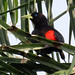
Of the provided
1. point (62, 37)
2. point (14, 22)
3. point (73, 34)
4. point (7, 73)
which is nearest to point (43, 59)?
point (7, 73)

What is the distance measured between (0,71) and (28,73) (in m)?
0.15

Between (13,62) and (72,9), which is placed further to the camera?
(72,9)

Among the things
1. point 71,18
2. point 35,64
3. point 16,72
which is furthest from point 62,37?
point 16,72

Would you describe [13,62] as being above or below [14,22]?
below

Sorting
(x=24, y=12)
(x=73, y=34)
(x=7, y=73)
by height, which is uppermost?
(x=24, y=12)

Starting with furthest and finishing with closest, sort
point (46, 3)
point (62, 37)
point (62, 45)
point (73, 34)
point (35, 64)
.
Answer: point (62, 37), point (46, 3), point (73, 34), point (35, 64), point (62, 45)

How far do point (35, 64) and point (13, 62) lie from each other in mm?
138

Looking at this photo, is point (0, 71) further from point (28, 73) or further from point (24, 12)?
point (24, 12)

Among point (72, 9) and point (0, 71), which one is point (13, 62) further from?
point (72, 9)

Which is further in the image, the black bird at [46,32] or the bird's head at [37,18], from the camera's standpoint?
the bird's head at [37,18]

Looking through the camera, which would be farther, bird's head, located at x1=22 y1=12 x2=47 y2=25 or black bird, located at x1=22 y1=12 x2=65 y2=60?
bird's head, located at x1=22 y1=12 x2=47 y2=25

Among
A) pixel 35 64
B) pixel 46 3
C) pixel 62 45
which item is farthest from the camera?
pixel 46 3

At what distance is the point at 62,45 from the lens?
1.20 m

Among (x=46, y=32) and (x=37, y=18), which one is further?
(x=37, y=18)
